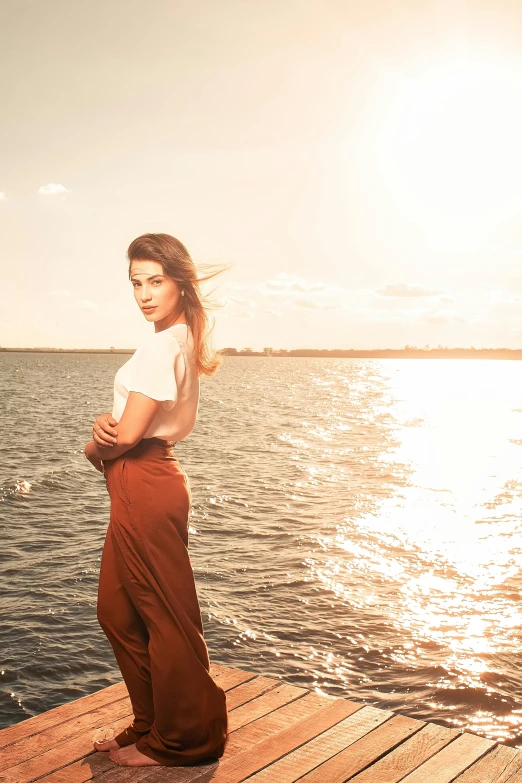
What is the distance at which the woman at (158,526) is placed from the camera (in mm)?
3533

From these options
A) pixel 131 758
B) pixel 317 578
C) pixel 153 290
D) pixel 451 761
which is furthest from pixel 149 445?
pixel 317 578

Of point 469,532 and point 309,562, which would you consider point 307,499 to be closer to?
point 469,532

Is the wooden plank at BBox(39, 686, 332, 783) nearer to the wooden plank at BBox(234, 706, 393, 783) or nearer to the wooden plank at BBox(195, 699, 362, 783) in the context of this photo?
the wooden plank at BBox(195, 699, 362, 783)

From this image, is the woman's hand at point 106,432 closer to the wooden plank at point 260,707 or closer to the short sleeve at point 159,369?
the short sleeve at point 159,369

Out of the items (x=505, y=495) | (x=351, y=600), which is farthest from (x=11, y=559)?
(x=505, y=495)

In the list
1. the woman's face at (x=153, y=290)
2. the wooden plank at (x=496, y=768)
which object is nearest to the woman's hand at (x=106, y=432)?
the woman's face at (x=153, y=290)

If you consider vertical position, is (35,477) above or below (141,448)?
below

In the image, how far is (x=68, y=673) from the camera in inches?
361

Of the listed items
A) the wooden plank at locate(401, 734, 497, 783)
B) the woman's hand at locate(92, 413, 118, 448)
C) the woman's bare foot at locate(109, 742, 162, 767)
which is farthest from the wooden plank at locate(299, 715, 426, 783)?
the woman's hand at locate(92, 413, 118, 448)

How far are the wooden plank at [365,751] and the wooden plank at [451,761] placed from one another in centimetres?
22

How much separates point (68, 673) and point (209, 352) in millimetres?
6858

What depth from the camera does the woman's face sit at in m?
3.71

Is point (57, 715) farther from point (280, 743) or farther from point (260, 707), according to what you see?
point (280, 743)

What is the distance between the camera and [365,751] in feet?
13.0
